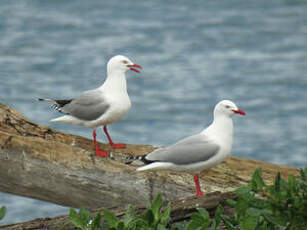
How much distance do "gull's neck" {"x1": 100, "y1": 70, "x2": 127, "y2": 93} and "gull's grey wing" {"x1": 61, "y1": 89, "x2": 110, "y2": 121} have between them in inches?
4.7

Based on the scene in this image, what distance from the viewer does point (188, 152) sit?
6.65 meters

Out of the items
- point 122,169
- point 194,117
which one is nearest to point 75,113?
point 122,169

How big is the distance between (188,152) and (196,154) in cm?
8

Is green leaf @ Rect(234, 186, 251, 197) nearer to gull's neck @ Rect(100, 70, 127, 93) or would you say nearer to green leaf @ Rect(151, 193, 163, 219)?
green leaf @ Rect(151, 193, 163, 219)

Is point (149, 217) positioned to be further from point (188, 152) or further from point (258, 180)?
point (188, 152)

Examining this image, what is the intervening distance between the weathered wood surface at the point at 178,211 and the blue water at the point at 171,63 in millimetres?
8614

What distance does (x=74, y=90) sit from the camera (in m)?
18.3

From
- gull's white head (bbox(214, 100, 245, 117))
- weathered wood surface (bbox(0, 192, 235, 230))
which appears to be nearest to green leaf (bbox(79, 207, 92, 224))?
weathered wood surface (bbox(0, 192, 235, 230))

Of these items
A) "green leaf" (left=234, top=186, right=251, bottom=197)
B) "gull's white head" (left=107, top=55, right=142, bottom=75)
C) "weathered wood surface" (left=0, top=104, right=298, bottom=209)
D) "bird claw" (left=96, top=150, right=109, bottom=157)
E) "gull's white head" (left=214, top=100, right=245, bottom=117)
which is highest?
"gull's white head" (left=107, top=55, right=142, bottom=75)

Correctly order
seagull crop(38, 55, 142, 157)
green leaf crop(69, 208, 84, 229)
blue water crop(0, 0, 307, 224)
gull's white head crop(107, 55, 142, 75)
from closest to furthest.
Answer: green leaf crop(69, 208, 84, 229)
seagull crop(38, 55, 142, 157)
gull's white head crop(107, 55, 142, 75)
blue water crop(0, 0, 307, 224)

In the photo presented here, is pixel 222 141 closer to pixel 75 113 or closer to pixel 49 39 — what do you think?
pixel 75 113

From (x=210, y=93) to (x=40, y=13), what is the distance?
315 inches

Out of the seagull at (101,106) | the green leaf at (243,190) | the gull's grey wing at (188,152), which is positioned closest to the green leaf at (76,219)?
the green leaf at (243,190)

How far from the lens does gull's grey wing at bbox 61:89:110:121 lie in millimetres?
7652
